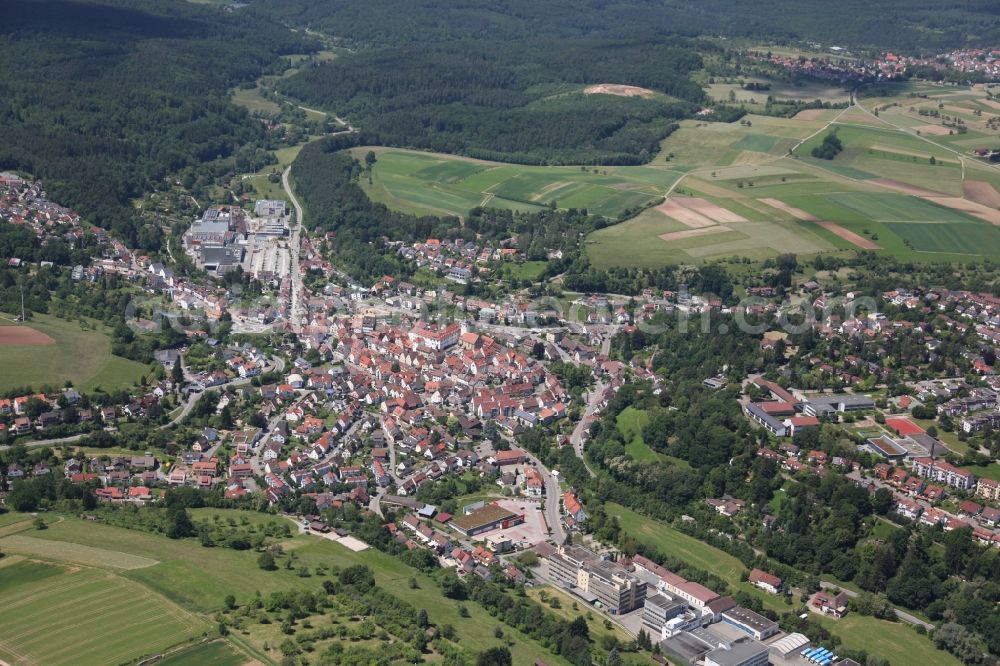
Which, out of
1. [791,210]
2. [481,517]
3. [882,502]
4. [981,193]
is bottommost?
[481,517]

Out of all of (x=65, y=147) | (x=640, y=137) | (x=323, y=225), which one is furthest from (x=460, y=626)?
(x=640, y=137)

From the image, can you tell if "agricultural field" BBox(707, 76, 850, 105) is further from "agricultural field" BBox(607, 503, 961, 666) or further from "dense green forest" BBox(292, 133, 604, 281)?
"agricultural field" BBox(607, 503, 961, 666)

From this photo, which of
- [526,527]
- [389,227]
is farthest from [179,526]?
[389,227]

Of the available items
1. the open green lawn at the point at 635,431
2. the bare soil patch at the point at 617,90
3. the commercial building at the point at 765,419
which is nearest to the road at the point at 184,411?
the open green lawn at the point at 635,431

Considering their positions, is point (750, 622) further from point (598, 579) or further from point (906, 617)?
point (906, 617)

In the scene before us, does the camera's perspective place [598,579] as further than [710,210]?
No
